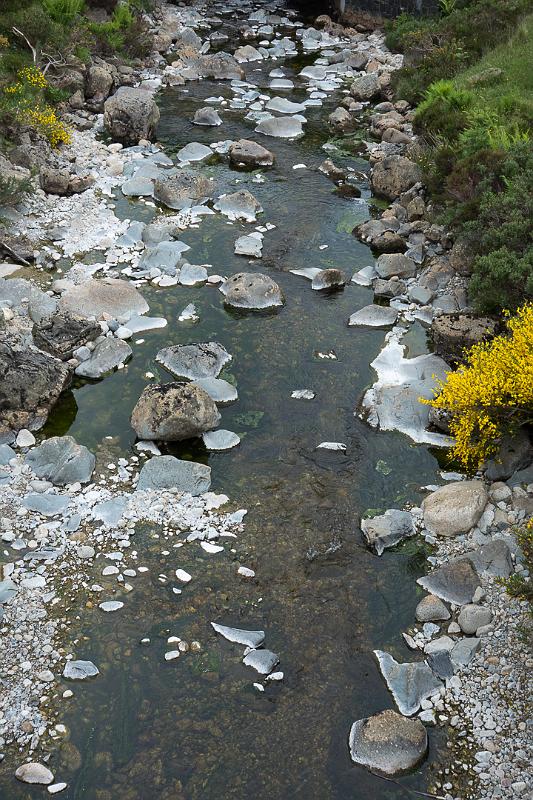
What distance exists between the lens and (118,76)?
2175cm

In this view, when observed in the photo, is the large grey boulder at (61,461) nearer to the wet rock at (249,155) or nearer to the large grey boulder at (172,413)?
the large grey boulder at (172,413)

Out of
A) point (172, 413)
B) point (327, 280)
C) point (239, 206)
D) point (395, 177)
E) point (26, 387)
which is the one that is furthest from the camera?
point (395, 177)

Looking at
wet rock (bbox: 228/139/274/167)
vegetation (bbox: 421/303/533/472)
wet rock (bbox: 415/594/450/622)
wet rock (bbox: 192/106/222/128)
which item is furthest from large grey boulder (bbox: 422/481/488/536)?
wet rock (bbox: 192/106/222/128)

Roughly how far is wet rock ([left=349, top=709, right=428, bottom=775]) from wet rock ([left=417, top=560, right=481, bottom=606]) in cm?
162

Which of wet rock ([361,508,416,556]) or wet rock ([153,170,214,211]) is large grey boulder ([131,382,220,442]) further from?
wet rock ([153,170,214,211])

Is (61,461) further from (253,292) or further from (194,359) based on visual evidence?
(253,292)

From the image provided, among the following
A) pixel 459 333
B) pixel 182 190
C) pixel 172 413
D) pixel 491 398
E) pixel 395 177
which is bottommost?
pixel 182 190

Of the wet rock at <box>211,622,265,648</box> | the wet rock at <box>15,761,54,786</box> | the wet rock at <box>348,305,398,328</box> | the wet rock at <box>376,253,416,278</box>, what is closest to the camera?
the wet rock at <box>15,761,54,786</box>

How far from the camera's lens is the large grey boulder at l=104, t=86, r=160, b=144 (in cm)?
1828

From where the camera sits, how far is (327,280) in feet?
45.0

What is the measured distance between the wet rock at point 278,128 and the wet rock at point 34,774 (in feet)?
51.9

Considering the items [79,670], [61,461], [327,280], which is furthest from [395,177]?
[79,670]

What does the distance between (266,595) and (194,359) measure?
4.29 m

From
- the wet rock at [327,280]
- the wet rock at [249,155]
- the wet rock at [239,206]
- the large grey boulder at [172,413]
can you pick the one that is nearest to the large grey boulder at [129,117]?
the wet rock at [249,155]
